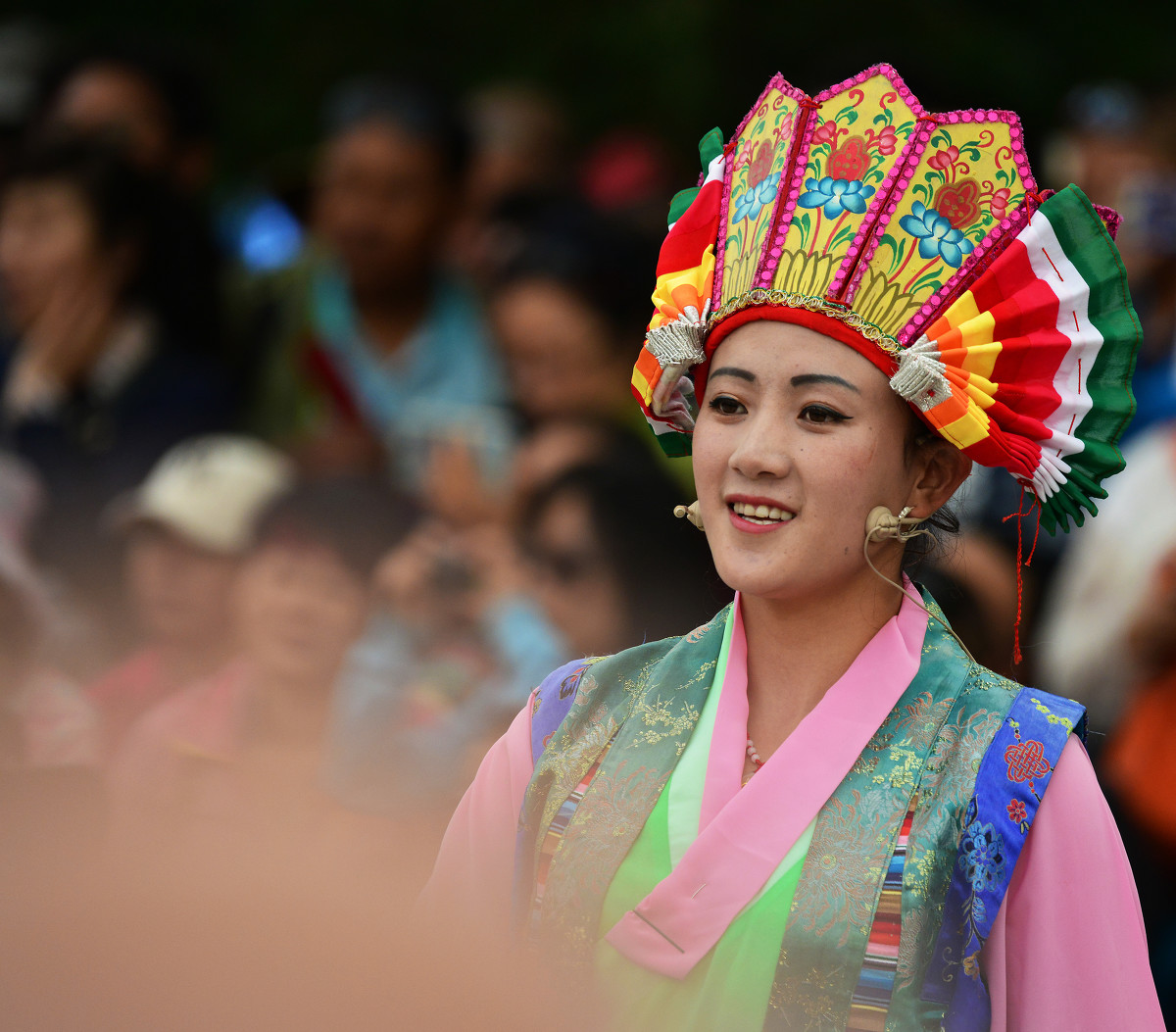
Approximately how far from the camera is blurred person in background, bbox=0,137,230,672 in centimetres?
444

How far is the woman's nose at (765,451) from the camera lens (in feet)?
6.28

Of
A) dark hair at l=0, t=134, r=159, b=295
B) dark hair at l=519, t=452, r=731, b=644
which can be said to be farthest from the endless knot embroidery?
dark hair at l=0, t=134, r=159, b=295

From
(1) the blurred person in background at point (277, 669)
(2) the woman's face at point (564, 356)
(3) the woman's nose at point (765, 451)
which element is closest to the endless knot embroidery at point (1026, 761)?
(3) the woman's nose at point (765, 451)

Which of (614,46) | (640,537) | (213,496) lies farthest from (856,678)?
(614,46)

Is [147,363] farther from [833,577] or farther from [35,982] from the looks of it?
[35,982]

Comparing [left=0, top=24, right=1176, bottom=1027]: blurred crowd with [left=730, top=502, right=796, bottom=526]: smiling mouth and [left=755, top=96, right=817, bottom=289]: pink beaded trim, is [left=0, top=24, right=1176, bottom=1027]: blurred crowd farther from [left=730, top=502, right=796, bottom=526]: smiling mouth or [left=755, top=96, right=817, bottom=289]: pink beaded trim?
[left=755, top=96, right=817, bottom=289]: pink beaded trim

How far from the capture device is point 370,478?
4.12m

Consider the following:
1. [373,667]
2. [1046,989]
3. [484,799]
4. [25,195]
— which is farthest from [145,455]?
[1046,989]

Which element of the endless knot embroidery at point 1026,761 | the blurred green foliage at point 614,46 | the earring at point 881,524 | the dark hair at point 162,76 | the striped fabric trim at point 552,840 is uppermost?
the blurred green foliage at point 614,46

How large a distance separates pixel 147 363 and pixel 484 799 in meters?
2.76

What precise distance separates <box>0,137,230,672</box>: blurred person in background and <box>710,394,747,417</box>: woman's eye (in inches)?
108

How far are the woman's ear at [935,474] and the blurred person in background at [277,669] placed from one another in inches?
75.4

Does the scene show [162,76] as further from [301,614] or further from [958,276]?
[958,276]

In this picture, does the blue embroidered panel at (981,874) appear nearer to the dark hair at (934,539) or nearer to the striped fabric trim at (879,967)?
the striped fabric trim at (879,967)
